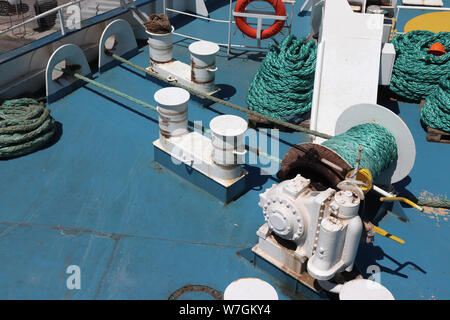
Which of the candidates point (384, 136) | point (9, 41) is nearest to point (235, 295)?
point (384, 136)

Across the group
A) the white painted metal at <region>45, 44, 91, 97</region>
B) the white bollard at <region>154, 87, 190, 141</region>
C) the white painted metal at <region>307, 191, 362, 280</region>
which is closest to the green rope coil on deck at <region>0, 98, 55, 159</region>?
the white painted metal at <region>45, 44, 91, 97</region>

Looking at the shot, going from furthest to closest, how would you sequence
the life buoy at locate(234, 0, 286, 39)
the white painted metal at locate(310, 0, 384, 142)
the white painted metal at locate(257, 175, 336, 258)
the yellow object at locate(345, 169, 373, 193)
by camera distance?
the life buoy at locate(234, 0, 286, 39) < the white painted metal at locate(310, 0, 384, 142) < the yellow object at locate(345, 169, 373, 193) < the white painted metal at locate(257, 175, 336, 258)

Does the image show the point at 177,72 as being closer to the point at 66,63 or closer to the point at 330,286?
the point at 66,63

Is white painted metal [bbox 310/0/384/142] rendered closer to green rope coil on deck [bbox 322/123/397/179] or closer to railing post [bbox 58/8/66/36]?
green rope coil on deck [bbox 322/123/397/179]

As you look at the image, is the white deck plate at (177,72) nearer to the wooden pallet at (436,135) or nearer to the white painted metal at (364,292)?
the wooden pallet at (436,135)

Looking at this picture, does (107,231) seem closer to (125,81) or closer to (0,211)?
(0,211)

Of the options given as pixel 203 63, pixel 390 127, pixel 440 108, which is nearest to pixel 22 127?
pixel 203 63

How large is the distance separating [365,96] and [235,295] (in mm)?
4628

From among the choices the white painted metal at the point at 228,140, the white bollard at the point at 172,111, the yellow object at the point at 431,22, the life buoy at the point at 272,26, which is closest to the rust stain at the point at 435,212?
the white painted metal at the point at 228,140

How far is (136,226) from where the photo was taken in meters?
6.51

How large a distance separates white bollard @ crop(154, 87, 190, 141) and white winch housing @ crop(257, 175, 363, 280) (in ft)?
7.71

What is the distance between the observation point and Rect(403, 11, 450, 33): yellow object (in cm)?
1194

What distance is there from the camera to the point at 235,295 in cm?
459

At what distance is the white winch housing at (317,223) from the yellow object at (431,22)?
8.63m
